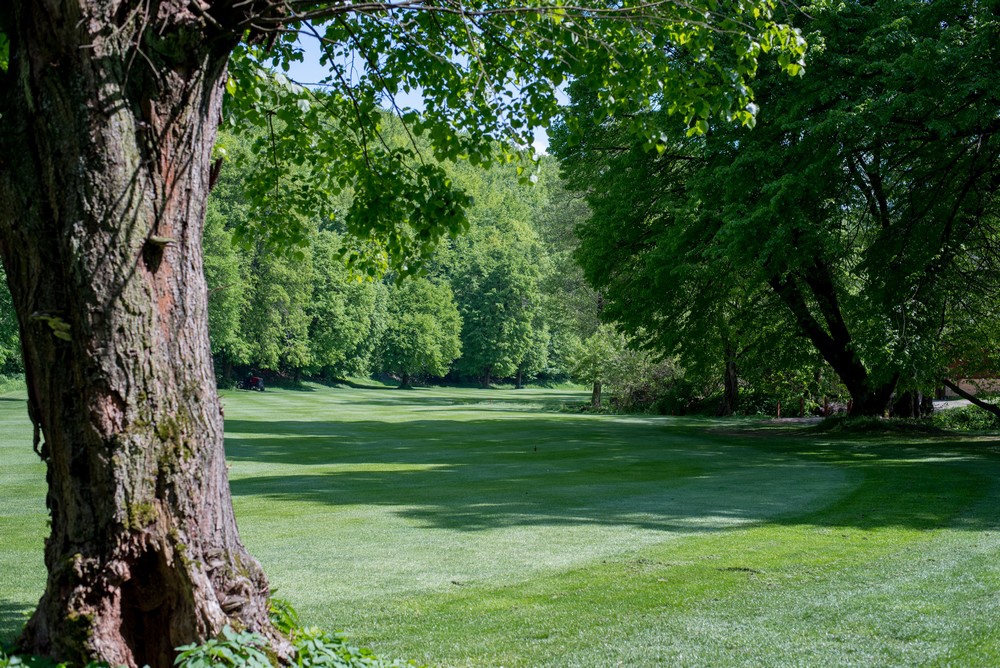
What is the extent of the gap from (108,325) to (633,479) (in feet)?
46.0

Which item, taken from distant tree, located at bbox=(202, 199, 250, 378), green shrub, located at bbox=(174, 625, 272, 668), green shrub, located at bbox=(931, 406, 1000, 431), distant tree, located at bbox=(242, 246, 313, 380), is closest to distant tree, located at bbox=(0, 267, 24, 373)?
distant tree, located at bbox=(202, 199, 250, 378)

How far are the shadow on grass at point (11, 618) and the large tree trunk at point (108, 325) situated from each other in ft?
6.24

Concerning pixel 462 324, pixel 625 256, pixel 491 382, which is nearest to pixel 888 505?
pixel 625 256

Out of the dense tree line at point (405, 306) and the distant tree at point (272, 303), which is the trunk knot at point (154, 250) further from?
the distant tree at point (272, 303)

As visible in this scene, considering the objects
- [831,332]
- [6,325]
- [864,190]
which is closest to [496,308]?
[6,325]

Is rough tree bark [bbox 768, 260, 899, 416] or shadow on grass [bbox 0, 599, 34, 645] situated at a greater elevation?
rough tree bark [bbox 768, 260, 899, 416]

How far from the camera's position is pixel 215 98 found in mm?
5129

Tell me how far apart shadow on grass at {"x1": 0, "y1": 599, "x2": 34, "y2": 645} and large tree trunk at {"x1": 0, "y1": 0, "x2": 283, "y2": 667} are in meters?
1.90

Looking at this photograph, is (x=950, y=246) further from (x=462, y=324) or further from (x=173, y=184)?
(x=462, y=324)

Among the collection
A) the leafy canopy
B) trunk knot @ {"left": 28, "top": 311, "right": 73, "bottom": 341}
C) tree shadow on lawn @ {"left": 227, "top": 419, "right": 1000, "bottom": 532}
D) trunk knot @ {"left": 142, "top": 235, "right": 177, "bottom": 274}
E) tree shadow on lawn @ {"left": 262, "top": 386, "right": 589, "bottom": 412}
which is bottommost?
tree shadow on lawn @ {"left": 262, "top": 386, "right": 589, "bottom": 412}

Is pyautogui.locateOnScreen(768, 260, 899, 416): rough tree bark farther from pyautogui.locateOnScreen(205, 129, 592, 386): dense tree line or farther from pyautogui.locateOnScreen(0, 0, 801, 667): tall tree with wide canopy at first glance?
pyautogui.locateOnScreen(0, 0, 801, 667): tall tree with wide canopy

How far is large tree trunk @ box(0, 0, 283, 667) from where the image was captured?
453 cm

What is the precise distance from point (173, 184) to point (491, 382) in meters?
98.1

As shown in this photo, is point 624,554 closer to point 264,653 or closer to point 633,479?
point 264,653
